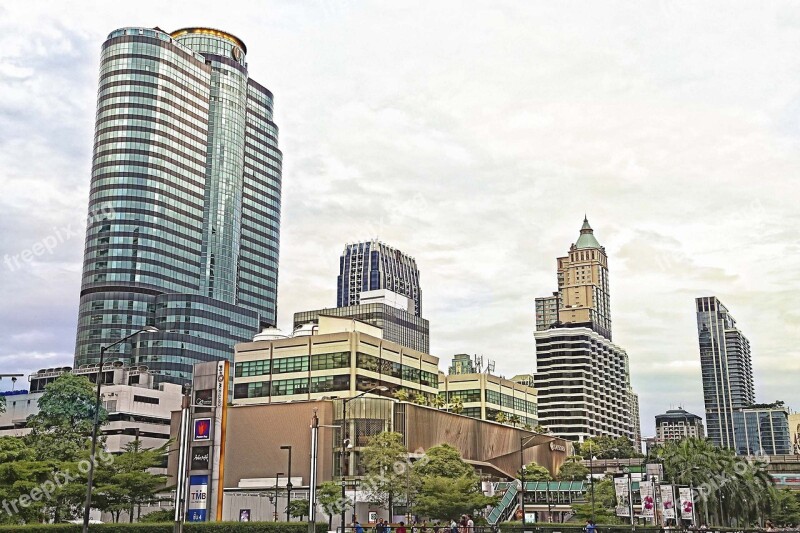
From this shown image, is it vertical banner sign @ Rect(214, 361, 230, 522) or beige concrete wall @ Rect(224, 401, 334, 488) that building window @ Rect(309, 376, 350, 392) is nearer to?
beige concrete wall @ Rect(224, 401, 334, 488)

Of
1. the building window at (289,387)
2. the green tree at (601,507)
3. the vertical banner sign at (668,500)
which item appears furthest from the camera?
the building window at (289,387)

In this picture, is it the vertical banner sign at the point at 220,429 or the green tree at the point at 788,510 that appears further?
the green tree at the point at 788,510

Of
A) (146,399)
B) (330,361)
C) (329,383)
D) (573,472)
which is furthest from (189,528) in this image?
(146,399)

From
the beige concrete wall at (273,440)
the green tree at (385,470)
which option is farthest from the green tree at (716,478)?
the beige concrete wall at (273,440)

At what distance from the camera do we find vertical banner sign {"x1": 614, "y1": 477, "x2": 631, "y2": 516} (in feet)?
224

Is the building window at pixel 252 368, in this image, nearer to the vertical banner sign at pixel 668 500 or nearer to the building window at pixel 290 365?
the building window at pixel 290 365

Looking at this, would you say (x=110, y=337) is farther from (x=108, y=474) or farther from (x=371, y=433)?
(x=108, y=474)

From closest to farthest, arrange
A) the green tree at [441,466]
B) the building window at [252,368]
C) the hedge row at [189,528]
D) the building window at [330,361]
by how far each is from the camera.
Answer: the hedge row at [189,528], the green tree at [441,466], the building window at [330,361], the building window at [252,368]

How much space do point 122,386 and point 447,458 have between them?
82.6 meters

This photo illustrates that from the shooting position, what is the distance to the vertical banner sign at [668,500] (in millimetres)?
64600

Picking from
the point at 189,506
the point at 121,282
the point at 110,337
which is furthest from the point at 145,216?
the point at 189,506

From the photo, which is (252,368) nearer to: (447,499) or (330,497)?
(330,497)

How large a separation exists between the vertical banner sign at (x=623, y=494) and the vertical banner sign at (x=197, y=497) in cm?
4117

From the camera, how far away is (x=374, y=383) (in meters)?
124
